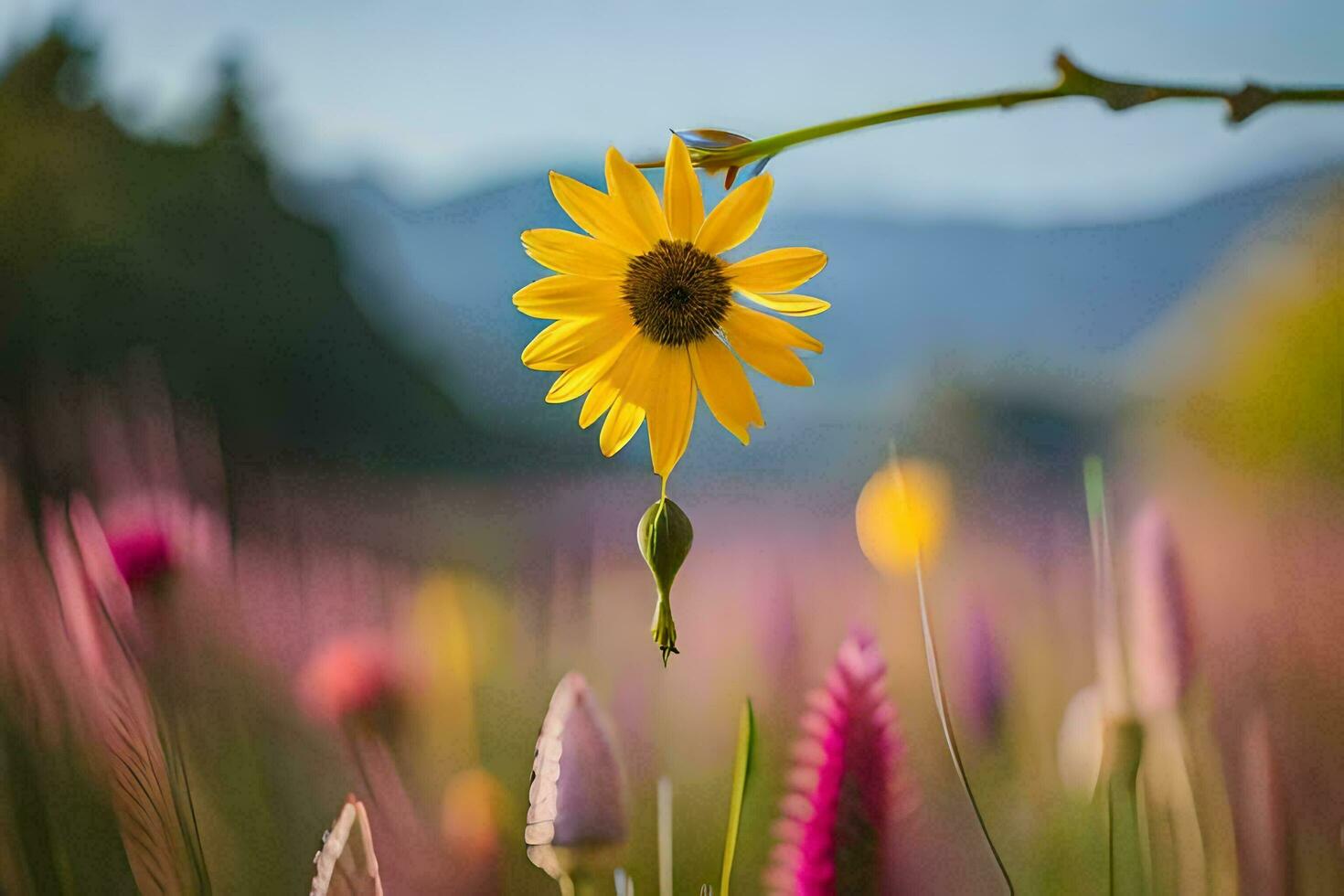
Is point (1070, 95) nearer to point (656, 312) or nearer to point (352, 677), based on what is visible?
point (656, 312)

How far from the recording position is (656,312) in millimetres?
256

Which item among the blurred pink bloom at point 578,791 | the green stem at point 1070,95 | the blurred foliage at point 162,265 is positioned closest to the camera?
the green stem at point 1070,95

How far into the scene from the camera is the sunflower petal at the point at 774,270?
0.24m

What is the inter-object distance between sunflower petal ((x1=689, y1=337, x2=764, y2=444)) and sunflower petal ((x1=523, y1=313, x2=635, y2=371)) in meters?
0.02

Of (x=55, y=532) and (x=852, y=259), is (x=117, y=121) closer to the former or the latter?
(x=55, y=532)

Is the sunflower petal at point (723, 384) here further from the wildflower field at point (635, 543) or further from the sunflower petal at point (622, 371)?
Answer: the wildflower field at point (635, 543)

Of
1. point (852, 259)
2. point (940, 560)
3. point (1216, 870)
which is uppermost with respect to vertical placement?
point (852, 259)

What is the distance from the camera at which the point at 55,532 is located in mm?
449

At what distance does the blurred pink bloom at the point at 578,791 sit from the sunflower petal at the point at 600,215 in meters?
0.18

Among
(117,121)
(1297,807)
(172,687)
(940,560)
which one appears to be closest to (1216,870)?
(1297,807)

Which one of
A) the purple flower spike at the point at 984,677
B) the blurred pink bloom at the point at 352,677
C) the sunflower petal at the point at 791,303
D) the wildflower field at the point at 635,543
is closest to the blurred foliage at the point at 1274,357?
the wildflower field at the point at 635,543

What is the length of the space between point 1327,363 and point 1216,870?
20 centimetres

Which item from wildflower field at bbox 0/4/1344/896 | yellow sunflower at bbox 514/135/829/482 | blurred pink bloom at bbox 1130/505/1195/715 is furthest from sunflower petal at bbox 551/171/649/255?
blurred pink bloom at bbox 1130/505/1195/715

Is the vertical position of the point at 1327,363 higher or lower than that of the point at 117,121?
lower
